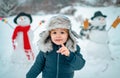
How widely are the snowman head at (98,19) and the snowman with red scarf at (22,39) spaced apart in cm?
37

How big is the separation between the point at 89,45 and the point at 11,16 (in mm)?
488

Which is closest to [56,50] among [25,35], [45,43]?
[45,43]

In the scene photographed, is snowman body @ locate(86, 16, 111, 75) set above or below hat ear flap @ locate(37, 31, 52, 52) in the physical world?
below

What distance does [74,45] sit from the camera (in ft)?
2.80

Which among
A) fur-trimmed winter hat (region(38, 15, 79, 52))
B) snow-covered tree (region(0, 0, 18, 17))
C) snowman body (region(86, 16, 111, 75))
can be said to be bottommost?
snowman body (region(86, 16, 111, 75))

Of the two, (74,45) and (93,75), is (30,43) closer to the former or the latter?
(93,75)

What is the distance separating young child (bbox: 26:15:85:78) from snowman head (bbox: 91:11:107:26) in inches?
25.6

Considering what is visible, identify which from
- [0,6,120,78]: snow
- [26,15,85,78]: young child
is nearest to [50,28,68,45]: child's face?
[26,15,85,78]: young child

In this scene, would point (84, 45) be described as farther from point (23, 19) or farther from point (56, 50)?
point (56, 50)

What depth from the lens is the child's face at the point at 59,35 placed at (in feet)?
2.74

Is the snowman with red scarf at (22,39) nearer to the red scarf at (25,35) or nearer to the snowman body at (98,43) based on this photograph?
the red scarf at (25,35)

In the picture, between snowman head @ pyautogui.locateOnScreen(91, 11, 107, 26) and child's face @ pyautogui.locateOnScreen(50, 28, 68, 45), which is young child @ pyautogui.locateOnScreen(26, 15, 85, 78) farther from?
snowman head @ pyautogui.locateOnScreen(91, 11, 107, 26)

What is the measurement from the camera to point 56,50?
2.85 feet

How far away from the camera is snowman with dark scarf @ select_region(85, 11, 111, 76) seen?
1507 mm
